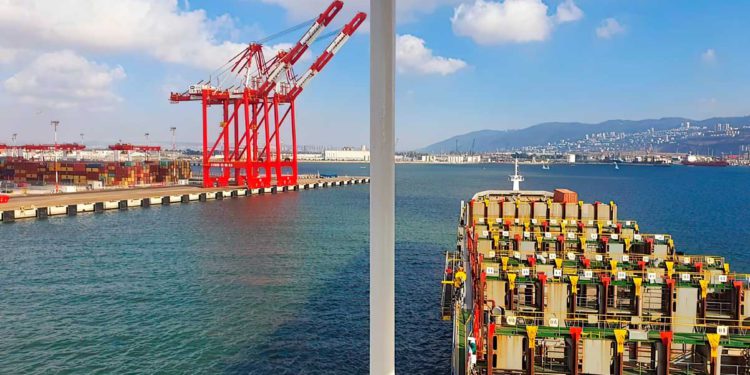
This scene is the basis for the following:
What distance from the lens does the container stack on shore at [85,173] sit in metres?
43.5

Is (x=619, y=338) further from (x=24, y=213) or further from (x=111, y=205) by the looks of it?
(x=111, y=205)

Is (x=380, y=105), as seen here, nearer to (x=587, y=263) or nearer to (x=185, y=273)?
→ (x=587, y=263)

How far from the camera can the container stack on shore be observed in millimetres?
43469

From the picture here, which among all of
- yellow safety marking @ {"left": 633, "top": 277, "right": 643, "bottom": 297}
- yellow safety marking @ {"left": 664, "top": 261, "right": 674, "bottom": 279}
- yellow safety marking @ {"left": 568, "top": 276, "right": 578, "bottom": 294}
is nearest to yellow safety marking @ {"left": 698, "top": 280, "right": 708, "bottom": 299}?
yellow safety marking @ {"left": 664, "top": 261, "right": 674, "bottom": 279}

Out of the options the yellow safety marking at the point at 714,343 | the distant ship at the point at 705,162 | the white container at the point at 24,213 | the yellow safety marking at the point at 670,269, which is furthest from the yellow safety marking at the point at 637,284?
the distant ship at the point at 705,162

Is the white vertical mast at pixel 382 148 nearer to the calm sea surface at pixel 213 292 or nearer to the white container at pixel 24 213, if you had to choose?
the calm sea surface at pixel 213 292

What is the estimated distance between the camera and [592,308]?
8211mm

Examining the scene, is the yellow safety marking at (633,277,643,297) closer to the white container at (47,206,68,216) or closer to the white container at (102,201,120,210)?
the white container at (47,206,68,216)

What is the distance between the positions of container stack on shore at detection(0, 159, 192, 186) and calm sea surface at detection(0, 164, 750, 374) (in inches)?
671

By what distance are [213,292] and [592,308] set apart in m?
9.20

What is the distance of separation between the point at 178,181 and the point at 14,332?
3929 cm

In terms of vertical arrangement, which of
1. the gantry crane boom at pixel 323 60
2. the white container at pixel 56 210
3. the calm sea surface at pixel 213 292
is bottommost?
the calm sea surface at pixel 213 292

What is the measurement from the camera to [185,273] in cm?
1556

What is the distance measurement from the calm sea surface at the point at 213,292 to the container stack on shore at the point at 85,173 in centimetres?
1704
